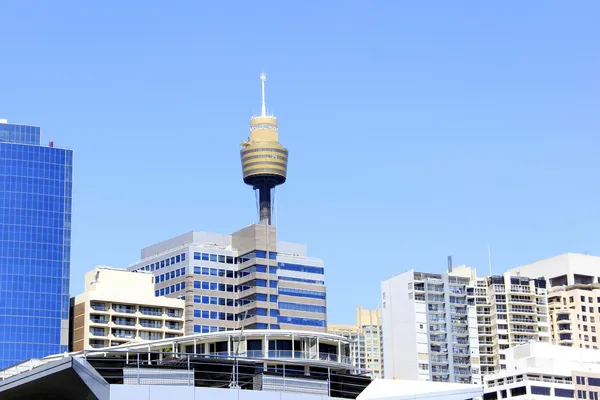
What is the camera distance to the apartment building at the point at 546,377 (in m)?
168

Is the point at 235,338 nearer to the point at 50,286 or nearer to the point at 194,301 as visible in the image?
the point at 50,286

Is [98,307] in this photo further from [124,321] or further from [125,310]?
[124,321]

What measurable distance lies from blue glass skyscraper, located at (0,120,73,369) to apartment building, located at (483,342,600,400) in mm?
67225

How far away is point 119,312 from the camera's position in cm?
17162

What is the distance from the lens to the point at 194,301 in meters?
195

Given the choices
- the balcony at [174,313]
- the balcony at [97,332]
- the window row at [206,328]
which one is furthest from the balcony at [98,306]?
the window row at [206,328]

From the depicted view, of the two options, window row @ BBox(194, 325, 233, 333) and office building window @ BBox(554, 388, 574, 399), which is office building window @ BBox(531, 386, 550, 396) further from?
window row @ BBox(194, 325, 233, 333)

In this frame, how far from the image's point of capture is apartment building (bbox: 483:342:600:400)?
167625 millimetres

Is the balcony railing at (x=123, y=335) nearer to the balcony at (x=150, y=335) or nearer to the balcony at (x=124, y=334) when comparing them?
the balcony at (x=124, y=334)

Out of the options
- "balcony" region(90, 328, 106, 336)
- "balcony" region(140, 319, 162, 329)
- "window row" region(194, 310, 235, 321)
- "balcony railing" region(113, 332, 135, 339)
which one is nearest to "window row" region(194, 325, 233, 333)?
"window row" region(194, 310, 235, 321)

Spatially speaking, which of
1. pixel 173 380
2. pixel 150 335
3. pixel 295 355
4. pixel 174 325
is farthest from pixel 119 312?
pixel 173 380

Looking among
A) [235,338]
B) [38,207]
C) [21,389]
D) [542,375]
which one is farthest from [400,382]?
[38,207]

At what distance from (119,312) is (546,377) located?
6530cm

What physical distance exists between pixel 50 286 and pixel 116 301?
1164 cm
